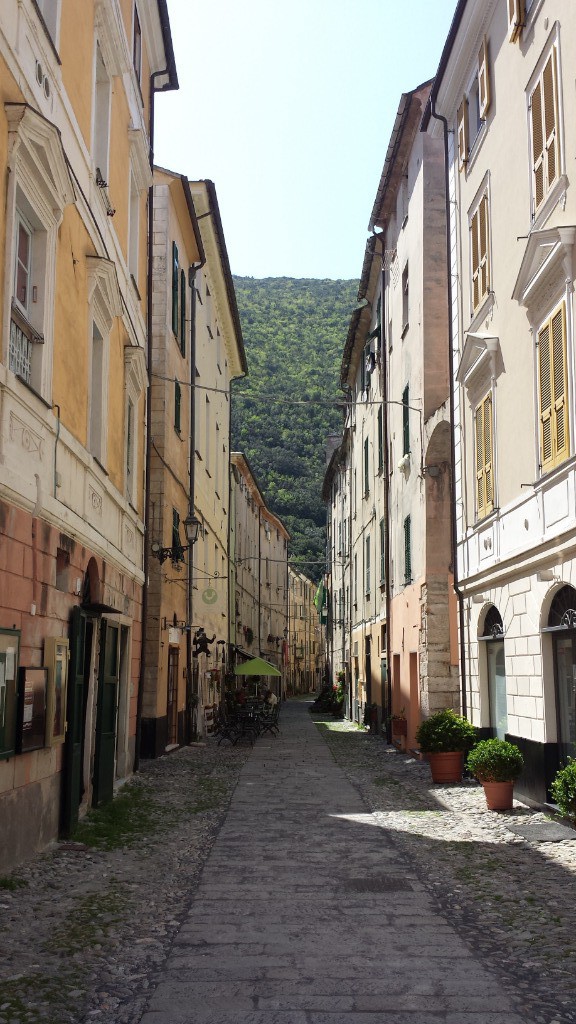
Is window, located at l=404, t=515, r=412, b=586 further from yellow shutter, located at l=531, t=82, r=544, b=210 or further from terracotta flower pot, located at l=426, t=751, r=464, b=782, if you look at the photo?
yellow shutter, located at l=531, t=82, r=544, b=210

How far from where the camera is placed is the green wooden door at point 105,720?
38.8 ft

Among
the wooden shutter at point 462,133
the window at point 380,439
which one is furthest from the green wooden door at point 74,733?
the window at point 380,439

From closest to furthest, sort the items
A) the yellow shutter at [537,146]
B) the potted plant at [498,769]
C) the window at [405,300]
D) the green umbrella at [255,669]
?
the yellow shutter at [537,146] → the potted plant at [498,769] → the window at [405,300] → the green umbrella at [255,669]

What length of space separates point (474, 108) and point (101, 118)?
5.88 meters

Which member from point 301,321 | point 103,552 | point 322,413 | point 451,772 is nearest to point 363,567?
point 451,772

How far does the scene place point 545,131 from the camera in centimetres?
1080

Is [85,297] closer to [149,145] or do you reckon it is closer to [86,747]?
[86,747]

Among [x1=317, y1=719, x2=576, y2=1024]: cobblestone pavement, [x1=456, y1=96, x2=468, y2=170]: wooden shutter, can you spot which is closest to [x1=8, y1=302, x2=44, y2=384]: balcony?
[x1=317, y1=719, x2=576, y2=1024]: cobblestone pavement

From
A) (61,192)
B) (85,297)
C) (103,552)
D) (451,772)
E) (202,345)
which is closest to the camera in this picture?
(61,192)

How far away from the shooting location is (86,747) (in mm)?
11469

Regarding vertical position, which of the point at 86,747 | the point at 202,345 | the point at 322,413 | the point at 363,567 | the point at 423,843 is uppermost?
the point at 322,413

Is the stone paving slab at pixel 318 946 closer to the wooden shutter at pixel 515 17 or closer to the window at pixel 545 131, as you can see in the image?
the window at pixel 545 131

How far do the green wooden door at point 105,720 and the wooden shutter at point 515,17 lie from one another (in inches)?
345

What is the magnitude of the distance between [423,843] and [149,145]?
12022 millimetres
